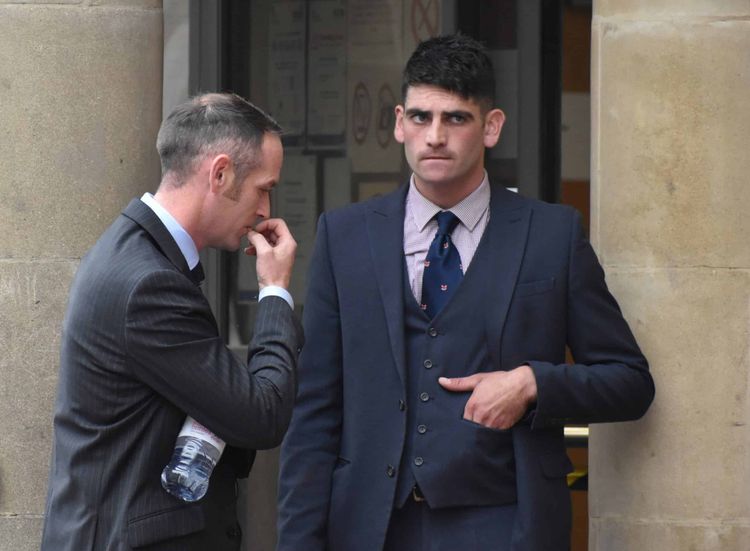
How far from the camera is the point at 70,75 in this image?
5.09 metres

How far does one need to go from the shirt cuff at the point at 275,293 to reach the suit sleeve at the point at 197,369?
22 cm

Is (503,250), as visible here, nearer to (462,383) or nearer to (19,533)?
(462,383)

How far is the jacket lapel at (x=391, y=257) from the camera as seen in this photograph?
4.29 m

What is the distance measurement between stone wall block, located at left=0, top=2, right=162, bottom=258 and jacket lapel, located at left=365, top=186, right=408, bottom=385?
3.46ft

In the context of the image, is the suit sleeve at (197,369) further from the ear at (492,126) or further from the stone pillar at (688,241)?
the stone pillar at (688,241)

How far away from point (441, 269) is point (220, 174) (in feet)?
3.12

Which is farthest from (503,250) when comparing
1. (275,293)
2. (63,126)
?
(63,126)

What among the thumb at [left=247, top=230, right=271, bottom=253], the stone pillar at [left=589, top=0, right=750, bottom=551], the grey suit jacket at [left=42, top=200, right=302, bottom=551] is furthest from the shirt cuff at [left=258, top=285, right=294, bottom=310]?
the stone pillar at [left=589, top=0, right=750, bottom=551]

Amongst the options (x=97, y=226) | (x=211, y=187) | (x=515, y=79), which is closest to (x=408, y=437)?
(x=211, y=187)

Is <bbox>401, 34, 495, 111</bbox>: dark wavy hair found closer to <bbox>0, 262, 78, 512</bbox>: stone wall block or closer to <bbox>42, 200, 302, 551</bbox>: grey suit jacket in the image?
<bbox>42, 200, 302, 551</bbox>: grey suit jacket

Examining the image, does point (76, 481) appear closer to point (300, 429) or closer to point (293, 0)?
point (300, 429)

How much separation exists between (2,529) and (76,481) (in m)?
1.87

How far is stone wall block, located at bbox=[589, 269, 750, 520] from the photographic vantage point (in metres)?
4.82

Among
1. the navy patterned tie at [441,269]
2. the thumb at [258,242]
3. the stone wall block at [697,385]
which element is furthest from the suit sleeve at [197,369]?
the stone wall block at [697,385]
